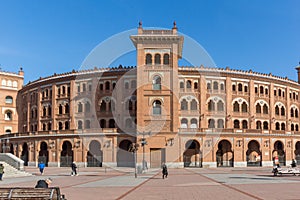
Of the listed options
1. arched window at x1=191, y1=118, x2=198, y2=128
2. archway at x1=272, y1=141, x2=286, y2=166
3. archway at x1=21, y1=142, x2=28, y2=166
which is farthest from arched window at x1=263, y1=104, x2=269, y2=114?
archway at x1=21, y1=142, x2=28, y2=166

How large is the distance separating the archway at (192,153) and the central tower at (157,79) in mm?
3958

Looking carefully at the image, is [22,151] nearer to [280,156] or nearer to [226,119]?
[226,119]

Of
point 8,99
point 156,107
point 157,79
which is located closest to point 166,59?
point 157,79

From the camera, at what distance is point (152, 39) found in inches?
2247

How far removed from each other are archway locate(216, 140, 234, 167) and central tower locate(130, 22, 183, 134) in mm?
9437

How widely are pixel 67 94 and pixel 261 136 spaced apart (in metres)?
32.6

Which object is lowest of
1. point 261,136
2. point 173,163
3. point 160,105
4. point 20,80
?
point 173,163

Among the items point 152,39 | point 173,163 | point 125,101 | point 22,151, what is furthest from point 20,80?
point 173,163

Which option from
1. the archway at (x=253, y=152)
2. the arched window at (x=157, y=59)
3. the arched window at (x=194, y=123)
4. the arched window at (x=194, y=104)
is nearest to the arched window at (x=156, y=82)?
the arched window at (x=157, y=59)

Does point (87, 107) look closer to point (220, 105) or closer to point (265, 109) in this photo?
point (220, 105)

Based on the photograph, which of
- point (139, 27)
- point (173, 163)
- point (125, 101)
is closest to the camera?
point (173, 163)

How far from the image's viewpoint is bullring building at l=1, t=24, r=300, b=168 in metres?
56.2

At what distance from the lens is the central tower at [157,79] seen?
56.0 m

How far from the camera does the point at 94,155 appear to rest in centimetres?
5966
